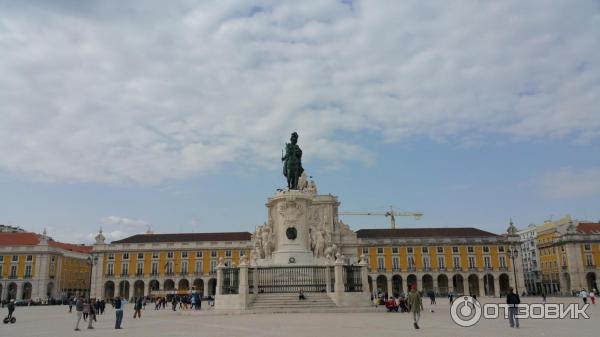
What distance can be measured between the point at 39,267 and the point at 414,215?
308 ft

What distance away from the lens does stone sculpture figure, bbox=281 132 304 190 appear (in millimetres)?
27406

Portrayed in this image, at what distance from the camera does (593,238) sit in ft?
245

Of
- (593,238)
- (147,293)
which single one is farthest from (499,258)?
(147,293)

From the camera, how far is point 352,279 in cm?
2342

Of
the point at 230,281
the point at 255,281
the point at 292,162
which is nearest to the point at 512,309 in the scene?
the point at 255,281

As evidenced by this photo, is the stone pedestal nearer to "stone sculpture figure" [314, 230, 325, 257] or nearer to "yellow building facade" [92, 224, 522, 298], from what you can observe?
"stone sculpture figure" [314, 230, 325, 257]

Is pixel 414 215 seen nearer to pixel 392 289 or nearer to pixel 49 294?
pixel 392 289

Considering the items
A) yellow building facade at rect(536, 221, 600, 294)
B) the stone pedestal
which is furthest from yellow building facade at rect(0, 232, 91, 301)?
yellow building facade at rect(536, 221, 600, 294)

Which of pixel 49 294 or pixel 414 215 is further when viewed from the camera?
pixel 414 215

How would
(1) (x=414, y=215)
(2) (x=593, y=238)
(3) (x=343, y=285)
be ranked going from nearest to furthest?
(3) (x=343, y=285)
(2) (x=593, y=238)
(1) (x=414, y=215)

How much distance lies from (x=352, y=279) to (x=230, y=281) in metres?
5.73

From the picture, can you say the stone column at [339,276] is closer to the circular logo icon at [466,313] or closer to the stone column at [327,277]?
the stone column at [327,277]

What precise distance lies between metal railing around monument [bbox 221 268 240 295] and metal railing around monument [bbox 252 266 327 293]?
91 centimetres

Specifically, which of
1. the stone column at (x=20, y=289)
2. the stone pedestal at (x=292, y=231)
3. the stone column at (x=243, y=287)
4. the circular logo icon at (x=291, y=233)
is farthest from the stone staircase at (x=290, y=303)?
the stone column at (x=20, y=289)
